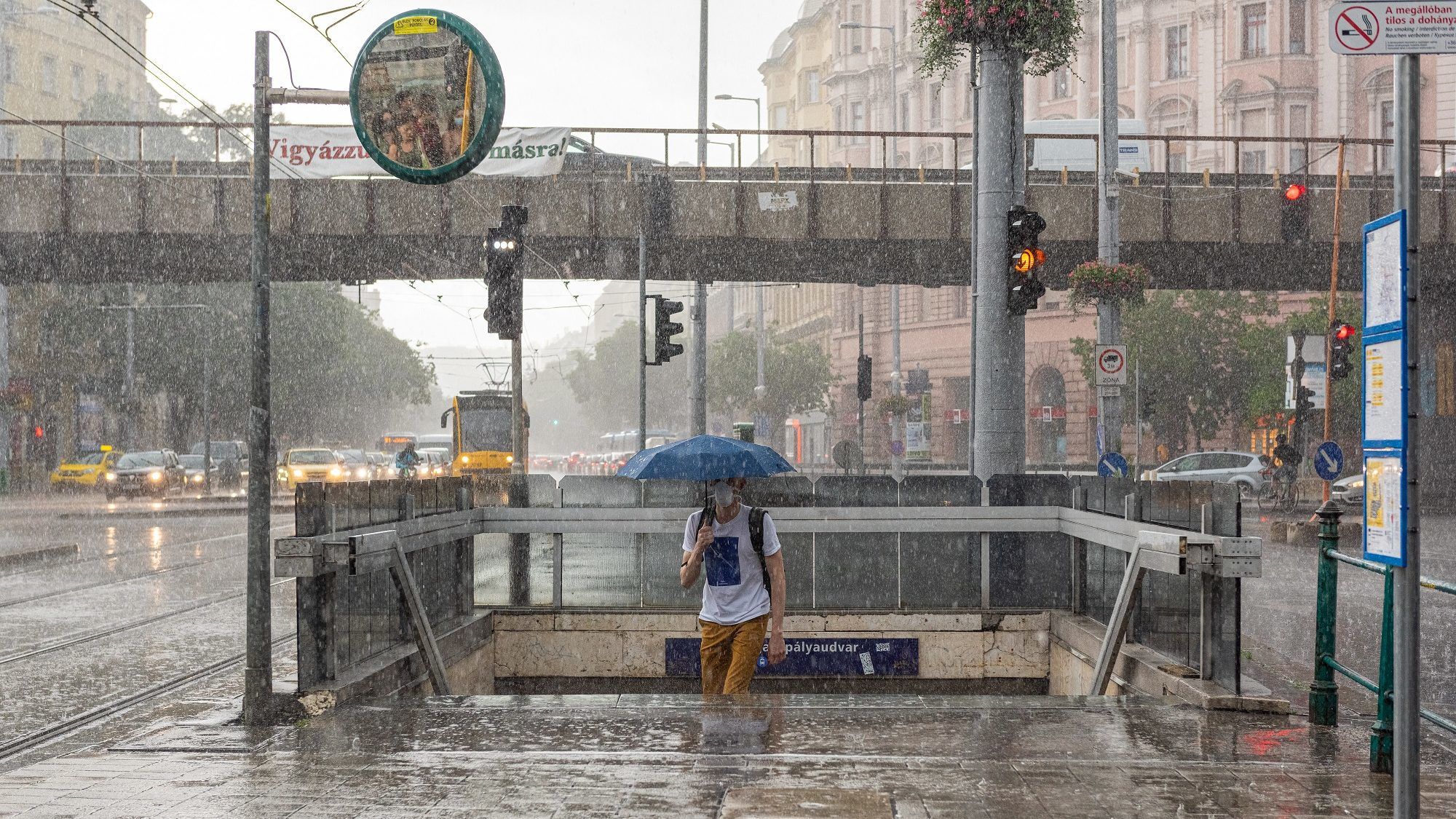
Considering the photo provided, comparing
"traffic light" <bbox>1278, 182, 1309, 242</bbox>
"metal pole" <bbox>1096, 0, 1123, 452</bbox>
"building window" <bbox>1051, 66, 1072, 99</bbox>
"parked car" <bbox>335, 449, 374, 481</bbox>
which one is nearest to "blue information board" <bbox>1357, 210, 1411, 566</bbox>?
"metal pole" <bbox>1096, 0, 1123, 452</bbox>

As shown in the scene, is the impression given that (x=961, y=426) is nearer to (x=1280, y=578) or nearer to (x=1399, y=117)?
(x=1280, y=578)

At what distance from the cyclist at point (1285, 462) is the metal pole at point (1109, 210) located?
880 centimetres

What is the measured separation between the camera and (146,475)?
137 feet

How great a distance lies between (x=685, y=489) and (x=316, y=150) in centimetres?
1869

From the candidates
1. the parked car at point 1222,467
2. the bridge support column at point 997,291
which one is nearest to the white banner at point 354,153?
the bridge support column at point 997,291

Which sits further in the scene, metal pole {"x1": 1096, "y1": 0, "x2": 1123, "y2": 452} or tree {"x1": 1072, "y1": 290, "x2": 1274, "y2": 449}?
tree {"x1": 1072, "y1": 290, "x2": 1274, "y2": 449}

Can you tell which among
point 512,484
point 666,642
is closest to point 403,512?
point 512,484

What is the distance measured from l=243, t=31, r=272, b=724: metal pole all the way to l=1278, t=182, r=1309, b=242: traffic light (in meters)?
19.7

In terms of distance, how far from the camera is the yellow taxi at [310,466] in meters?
43.1

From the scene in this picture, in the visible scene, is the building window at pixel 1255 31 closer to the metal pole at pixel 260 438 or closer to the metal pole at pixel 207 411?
the metal pole at pixel 207 411

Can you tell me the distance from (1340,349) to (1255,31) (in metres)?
32.6

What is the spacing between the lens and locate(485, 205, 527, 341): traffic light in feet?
56.1

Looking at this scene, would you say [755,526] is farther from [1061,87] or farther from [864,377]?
[1061,87]

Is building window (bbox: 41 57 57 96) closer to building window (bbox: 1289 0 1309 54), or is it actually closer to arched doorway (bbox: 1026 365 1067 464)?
arched doorway (bbox: 1026 365 1067 464)
